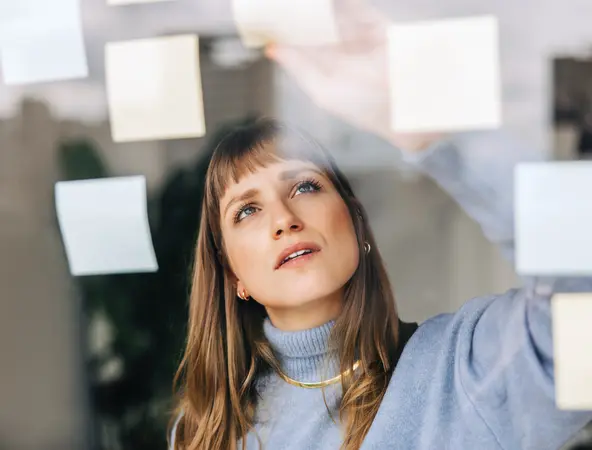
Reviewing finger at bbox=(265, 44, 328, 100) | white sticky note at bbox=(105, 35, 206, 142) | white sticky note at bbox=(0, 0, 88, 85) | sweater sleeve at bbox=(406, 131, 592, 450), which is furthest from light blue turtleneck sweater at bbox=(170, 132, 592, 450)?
white sticky note at bbox=(0, 0, 88, 85)

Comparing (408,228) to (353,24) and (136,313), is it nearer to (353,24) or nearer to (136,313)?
(353,24)

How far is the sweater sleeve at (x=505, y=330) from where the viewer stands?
0.69 meters

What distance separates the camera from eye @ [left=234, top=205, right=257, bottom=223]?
2.53ft

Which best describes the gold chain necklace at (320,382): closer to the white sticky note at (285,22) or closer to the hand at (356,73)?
the hand at (356,73)

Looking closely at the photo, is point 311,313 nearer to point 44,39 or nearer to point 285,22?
point 285,22

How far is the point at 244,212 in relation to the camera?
0.78 metres

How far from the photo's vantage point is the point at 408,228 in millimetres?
744

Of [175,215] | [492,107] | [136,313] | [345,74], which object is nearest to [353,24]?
[345,74]

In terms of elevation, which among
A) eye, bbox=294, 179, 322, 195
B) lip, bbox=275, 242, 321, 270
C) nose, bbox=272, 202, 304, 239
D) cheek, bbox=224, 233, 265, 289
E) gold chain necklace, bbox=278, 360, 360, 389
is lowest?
gold chain necklace, bbox=278, 360, 360, 389

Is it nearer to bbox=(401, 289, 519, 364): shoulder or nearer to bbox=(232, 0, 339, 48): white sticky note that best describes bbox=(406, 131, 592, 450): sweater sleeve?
bbox=(401, 289, 519, 364): shoulder

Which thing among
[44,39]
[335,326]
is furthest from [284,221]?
[44,39]

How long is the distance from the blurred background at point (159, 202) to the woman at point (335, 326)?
19 millimetres

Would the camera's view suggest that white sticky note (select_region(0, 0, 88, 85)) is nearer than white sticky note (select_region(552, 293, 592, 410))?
No

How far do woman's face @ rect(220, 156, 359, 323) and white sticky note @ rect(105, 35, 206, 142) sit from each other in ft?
0.35
